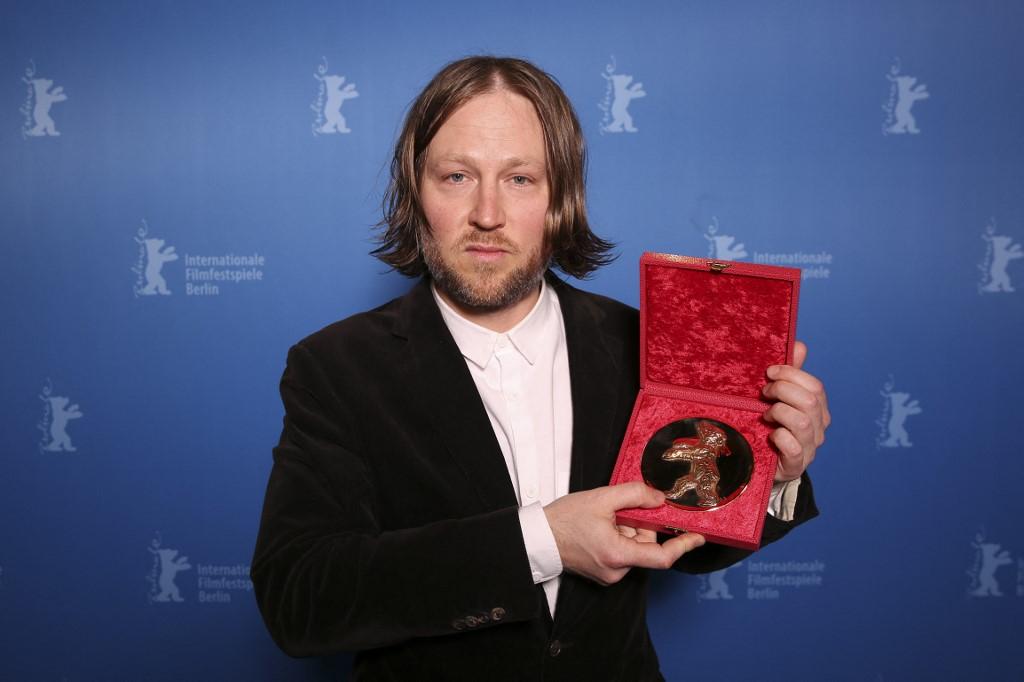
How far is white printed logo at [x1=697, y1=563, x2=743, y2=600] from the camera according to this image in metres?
2.94

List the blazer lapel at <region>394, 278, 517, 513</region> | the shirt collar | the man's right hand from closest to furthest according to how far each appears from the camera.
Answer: the man's right hand < the blazer lapel at <region>394, 278, 517, 513</region> < the shirt collar

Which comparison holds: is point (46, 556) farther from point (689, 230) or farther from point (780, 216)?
point (780, 216)

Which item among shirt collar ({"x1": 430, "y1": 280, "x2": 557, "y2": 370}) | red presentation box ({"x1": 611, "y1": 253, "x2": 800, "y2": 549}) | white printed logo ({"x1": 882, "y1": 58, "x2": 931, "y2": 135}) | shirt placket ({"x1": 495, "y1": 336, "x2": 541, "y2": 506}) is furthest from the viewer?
white printed logo ({"x1": 882, "y1": 58, "x2": 931, "y2": 135})

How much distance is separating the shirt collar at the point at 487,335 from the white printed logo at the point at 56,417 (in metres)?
1.94

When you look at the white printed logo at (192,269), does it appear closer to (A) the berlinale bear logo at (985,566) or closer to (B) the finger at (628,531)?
(B) the finger at (628,531)

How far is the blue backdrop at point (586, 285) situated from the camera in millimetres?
2764

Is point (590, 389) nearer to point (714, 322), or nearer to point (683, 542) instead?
point (714, 322)

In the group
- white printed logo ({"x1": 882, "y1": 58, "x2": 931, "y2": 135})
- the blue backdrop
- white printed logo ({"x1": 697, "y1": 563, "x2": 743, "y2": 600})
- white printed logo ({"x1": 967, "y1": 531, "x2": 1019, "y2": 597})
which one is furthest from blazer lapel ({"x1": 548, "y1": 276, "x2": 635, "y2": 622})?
white printed logo ({"x1": 967, "y1": 531, "x2": 1019, "y2": 597})

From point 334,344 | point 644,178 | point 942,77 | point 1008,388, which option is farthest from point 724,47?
point 334,344

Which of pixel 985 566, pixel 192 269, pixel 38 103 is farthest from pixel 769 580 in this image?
pixel 38 103

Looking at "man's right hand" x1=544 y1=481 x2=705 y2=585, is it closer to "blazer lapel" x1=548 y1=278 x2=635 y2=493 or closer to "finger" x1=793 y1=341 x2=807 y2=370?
"blazer lapel" x1=548 y1=278 x2=635 y2=493

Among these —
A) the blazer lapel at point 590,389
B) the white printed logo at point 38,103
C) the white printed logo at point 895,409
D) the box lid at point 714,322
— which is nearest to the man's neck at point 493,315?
the blazer lapel at point 590,389

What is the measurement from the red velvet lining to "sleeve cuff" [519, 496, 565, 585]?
0.44 m

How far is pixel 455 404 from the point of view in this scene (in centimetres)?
161
